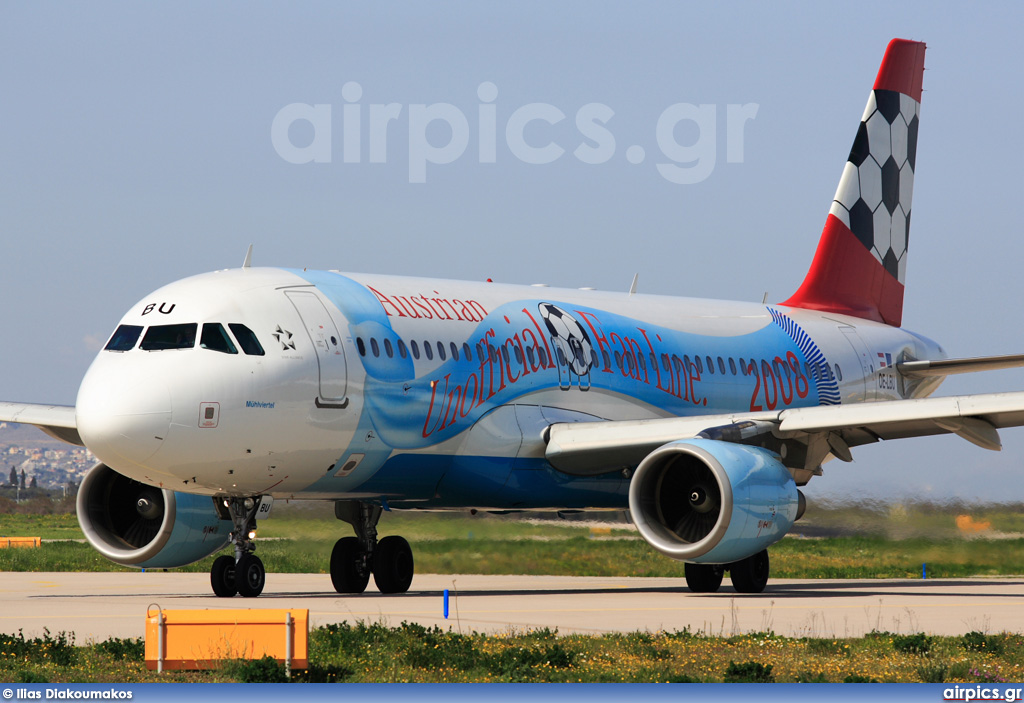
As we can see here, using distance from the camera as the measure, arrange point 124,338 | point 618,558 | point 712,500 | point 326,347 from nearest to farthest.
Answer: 1. point 124,338
2. point 326,347
3. point 712,500
4. point 618,558

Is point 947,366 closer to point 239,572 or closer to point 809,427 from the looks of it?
point 809,427

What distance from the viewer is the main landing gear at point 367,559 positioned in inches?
808

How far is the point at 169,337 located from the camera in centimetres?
1734

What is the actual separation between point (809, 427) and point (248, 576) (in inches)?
297

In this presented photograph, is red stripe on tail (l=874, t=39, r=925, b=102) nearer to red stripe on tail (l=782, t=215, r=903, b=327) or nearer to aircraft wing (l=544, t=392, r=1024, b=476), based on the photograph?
red stripe on tail (l=782, t=215, r=903, b=327)

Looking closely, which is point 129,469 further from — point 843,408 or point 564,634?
point 843,408

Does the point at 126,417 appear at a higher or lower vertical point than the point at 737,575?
higher

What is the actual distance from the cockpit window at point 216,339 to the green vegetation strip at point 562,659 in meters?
4.90

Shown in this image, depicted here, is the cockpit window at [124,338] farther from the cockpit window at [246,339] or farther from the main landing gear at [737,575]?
the main landing gear at [737,575]

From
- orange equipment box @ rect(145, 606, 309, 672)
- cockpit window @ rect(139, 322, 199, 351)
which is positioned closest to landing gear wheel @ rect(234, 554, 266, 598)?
cockpit window @ rect(139, 322, 199, 351)

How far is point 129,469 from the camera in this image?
16938mm

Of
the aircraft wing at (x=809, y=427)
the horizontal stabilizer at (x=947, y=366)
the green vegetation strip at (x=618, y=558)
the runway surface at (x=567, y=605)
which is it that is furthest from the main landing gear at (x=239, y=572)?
the horizontal stabilizer at (x=947, y=366)

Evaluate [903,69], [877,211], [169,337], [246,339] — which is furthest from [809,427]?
[903,69]

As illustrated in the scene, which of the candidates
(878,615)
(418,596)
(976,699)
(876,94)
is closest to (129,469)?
(418,596)
